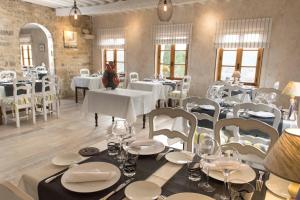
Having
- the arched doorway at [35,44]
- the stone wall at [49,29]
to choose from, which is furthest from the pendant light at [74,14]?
the arched doorway at [35,44]

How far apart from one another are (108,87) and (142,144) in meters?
2.80

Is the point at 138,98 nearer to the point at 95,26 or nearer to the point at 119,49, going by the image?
the point at 119,49

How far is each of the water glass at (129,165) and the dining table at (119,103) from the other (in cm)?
231

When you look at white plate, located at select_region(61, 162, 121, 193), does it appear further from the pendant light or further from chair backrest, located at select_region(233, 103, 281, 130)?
the pendant light

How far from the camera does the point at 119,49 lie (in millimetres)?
7742

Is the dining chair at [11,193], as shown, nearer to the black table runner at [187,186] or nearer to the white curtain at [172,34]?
the black table runner at [187,186]

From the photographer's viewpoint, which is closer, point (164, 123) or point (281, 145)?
point (281, 145)

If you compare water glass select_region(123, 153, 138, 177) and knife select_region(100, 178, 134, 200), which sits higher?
water glass select_region(123, 153, 138, 177)

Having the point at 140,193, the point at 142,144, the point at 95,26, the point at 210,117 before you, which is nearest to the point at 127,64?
the point at 95,26

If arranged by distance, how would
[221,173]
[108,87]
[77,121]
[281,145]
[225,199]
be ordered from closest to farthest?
1. [281,145]
2. [225,199]
3. [221,173]
4. [108,87]
5. [77,121]

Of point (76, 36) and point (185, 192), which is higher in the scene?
point (76, 36)

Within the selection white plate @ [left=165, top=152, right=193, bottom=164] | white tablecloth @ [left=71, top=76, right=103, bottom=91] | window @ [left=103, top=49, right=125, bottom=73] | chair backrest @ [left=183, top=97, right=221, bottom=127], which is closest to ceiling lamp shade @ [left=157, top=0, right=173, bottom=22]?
chair backrest @ [left=183, top=97, right=221, bottom=127]

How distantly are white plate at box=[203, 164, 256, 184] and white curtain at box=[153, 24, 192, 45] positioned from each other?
17.7ft

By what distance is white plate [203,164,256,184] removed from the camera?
114cm
